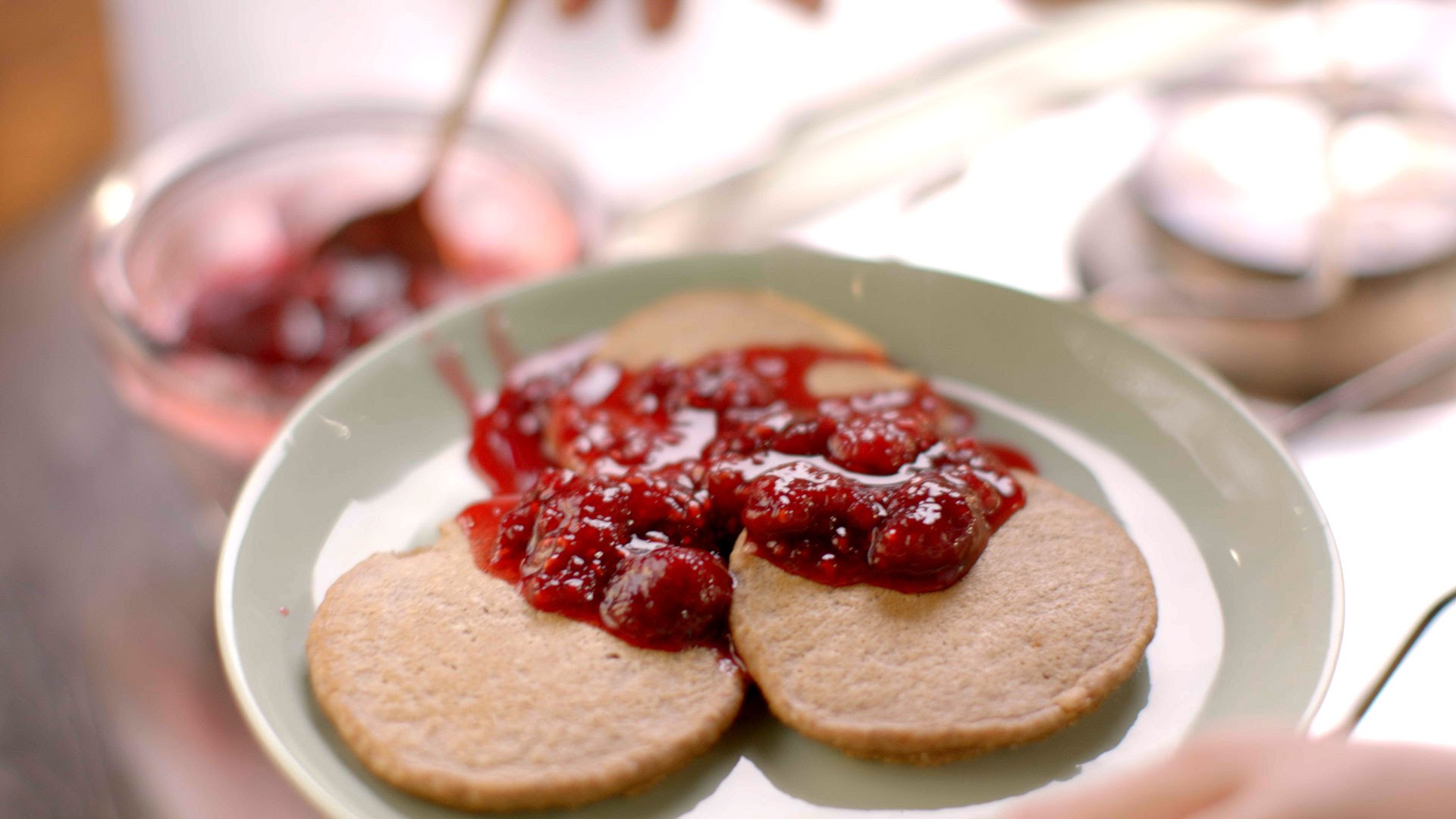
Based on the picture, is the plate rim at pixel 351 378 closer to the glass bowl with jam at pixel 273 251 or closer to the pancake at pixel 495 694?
the pancake at pixel 495 694

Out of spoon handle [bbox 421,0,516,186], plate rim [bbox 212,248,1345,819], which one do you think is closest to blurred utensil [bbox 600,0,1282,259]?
spoon handle [bbox 421,0,516,186]

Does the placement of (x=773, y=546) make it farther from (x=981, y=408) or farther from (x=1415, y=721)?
(x=1415, y=721)

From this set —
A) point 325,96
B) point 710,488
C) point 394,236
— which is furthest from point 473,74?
point 710,488

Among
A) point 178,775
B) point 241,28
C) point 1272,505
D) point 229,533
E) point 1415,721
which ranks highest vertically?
point 241,28

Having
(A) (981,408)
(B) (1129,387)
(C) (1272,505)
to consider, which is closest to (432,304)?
(A) (981,408)

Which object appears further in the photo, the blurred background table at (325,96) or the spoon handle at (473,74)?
the spoon handle at (473,74)

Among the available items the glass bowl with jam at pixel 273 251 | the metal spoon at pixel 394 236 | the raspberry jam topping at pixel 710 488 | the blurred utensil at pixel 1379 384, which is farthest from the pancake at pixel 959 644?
the metal spoon at pixel 394 236
